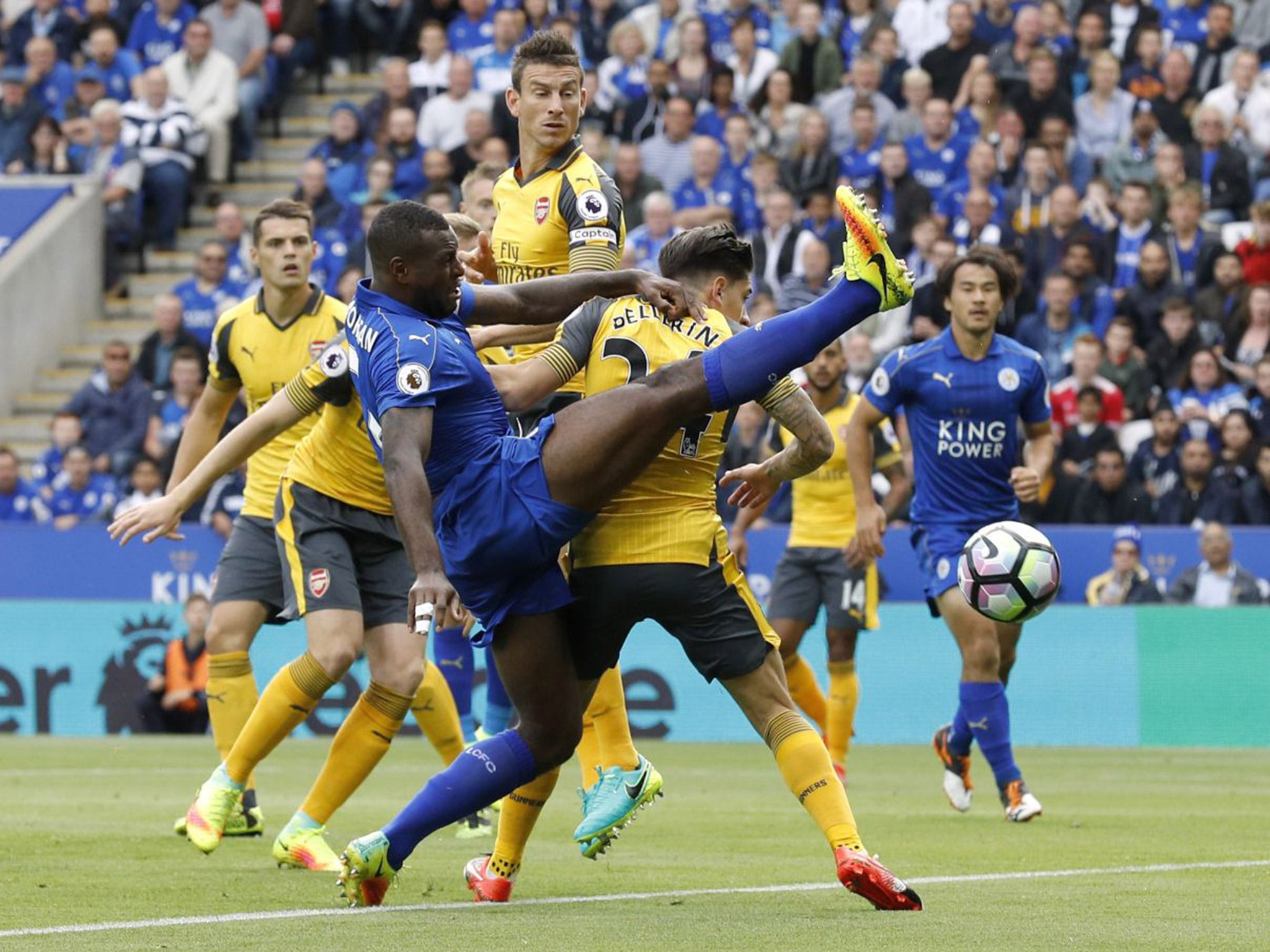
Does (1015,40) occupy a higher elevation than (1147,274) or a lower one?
higher

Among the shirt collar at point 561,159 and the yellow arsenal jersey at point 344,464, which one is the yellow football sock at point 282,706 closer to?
the yellow arsenal jersey at point 344,464

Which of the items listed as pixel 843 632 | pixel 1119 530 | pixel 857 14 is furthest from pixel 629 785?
pixel 857 14

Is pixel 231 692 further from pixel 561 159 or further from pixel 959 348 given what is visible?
pixel 959 348

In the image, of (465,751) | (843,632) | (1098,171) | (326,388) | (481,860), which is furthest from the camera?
(1098,171)

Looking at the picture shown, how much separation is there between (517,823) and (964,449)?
4.41 m

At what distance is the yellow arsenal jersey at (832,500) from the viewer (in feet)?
46.2

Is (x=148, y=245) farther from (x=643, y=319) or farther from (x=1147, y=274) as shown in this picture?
(x=643, y=319)

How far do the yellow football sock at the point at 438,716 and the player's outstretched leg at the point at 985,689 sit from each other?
2.56 metres

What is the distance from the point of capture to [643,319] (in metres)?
7.17

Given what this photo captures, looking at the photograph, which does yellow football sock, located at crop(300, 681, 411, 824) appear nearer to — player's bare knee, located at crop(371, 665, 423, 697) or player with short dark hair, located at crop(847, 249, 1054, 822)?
player's bare knee, located at crop(371, 665, 423, 697)

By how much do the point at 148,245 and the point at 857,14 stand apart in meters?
8.48

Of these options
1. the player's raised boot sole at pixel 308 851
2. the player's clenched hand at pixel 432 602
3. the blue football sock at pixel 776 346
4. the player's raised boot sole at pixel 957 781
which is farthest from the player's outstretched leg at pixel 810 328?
the player's raised boot sole at pixel 957 781

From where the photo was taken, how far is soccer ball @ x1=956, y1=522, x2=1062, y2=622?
9219 millimetres

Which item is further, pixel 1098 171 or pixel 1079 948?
pixel 1098 171
